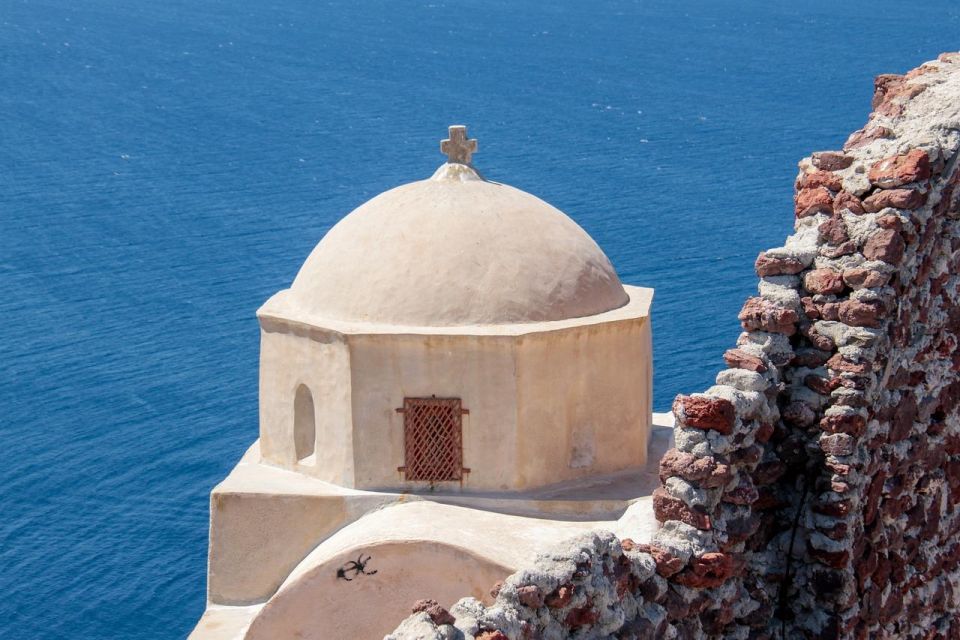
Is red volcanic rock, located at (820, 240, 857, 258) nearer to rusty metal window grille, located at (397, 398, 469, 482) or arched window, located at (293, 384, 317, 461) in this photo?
rusty metal window grille, located at (397, 398, 469, 482)

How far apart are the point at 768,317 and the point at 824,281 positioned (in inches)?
11.6

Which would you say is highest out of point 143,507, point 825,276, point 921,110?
point 921,110

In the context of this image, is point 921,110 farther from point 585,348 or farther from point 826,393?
point 585,348

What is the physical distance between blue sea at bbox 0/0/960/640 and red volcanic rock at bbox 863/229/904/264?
13.4 m

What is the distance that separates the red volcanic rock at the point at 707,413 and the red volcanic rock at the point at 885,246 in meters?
1.02

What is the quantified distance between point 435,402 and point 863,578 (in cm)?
412

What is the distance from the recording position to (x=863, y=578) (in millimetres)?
6562

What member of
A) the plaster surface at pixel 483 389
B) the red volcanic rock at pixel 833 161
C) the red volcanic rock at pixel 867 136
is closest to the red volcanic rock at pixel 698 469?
the red volcanic rock at pixel 833 161

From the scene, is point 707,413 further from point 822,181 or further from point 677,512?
point 822,181

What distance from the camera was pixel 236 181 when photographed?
3853cm

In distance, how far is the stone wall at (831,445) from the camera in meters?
5.93

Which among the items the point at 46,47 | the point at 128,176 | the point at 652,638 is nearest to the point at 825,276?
the point at 652,638

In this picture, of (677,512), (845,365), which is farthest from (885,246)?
(677,512)

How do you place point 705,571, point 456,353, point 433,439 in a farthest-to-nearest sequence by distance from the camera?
1. point 433,439
2. point 456,353
3. point 705,571
